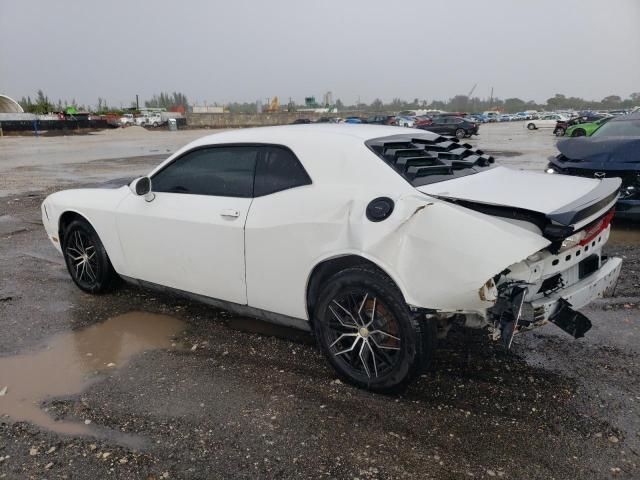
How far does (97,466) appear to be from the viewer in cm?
251

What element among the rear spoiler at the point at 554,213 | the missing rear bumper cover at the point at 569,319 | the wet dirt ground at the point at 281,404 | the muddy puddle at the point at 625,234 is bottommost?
the wet dirt ground at the point at 281,404

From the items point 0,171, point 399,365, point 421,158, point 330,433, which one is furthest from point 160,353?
point 0,171

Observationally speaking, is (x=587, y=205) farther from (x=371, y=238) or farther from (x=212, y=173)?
(x=212, y=173)

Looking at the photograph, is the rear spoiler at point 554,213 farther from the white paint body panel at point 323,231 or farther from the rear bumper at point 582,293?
the rear bumper at point 582,293

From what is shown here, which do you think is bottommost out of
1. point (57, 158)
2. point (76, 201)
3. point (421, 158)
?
point (57, 158)

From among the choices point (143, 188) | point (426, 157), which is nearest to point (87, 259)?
point (143, 188)

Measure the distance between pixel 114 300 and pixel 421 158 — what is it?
3198mm

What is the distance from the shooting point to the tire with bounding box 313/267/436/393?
2807 mm

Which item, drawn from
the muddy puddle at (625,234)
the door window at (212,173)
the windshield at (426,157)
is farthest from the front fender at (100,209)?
the muddy puddle at (625,234)

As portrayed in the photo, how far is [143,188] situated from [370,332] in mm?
2173

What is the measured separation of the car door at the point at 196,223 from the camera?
3502 millimetres

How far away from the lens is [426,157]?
328cm

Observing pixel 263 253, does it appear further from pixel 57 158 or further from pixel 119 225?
pixel 57 158

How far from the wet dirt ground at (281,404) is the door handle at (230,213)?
3.36 ft
